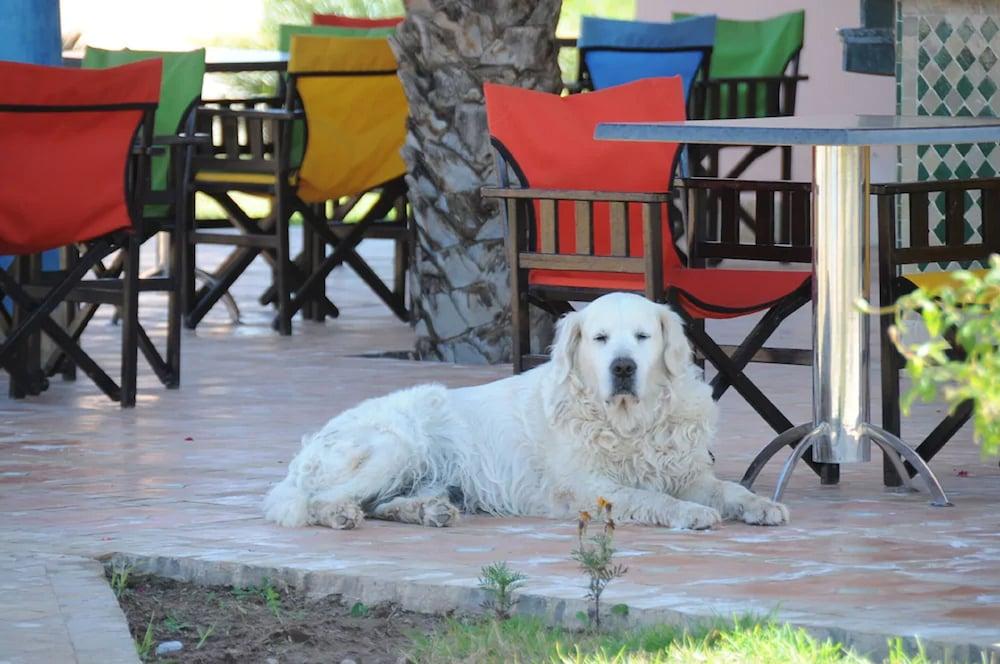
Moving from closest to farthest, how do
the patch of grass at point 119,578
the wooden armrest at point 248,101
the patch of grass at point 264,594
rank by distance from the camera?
the patch of grass at point 264,594, the patch of grass at point 119,578, the wooden armrest at point 248,101

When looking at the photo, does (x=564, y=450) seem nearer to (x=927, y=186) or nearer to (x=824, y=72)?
(x=927, y=186)

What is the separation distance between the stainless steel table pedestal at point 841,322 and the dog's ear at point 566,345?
2.29ft

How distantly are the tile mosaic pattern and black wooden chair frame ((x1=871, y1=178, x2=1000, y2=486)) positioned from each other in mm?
2503

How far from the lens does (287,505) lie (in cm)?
502

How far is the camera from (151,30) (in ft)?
74.4

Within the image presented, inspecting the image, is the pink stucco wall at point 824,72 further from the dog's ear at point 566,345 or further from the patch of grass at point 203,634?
the patch of grass at point 203,634

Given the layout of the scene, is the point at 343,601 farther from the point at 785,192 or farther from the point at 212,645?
the point at 785,192

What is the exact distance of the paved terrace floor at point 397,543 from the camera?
3939mm

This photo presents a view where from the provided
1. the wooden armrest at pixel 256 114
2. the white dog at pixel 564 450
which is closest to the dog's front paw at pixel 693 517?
the white dog at pixel 564 450

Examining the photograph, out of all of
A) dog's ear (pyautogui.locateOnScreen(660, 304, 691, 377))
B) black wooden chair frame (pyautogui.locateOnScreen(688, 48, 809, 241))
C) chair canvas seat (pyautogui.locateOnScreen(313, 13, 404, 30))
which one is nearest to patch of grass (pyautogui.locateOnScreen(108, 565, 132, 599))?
dog's ear (pyautogui.locateOnScreen(660, 304, 691, 377))

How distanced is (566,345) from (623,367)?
0.20 metres

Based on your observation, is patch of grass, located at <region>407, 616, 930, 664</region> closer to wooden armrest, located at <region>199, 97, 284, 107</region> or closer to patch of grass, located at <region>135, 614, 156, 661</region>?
patch of grass, located at <region>135, 614, 156, 661</region>

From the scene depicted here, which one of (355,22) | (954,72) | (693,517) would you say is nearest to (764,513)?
(693,517)

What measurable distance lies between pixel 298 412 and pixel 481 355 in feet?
Result: 5.19
